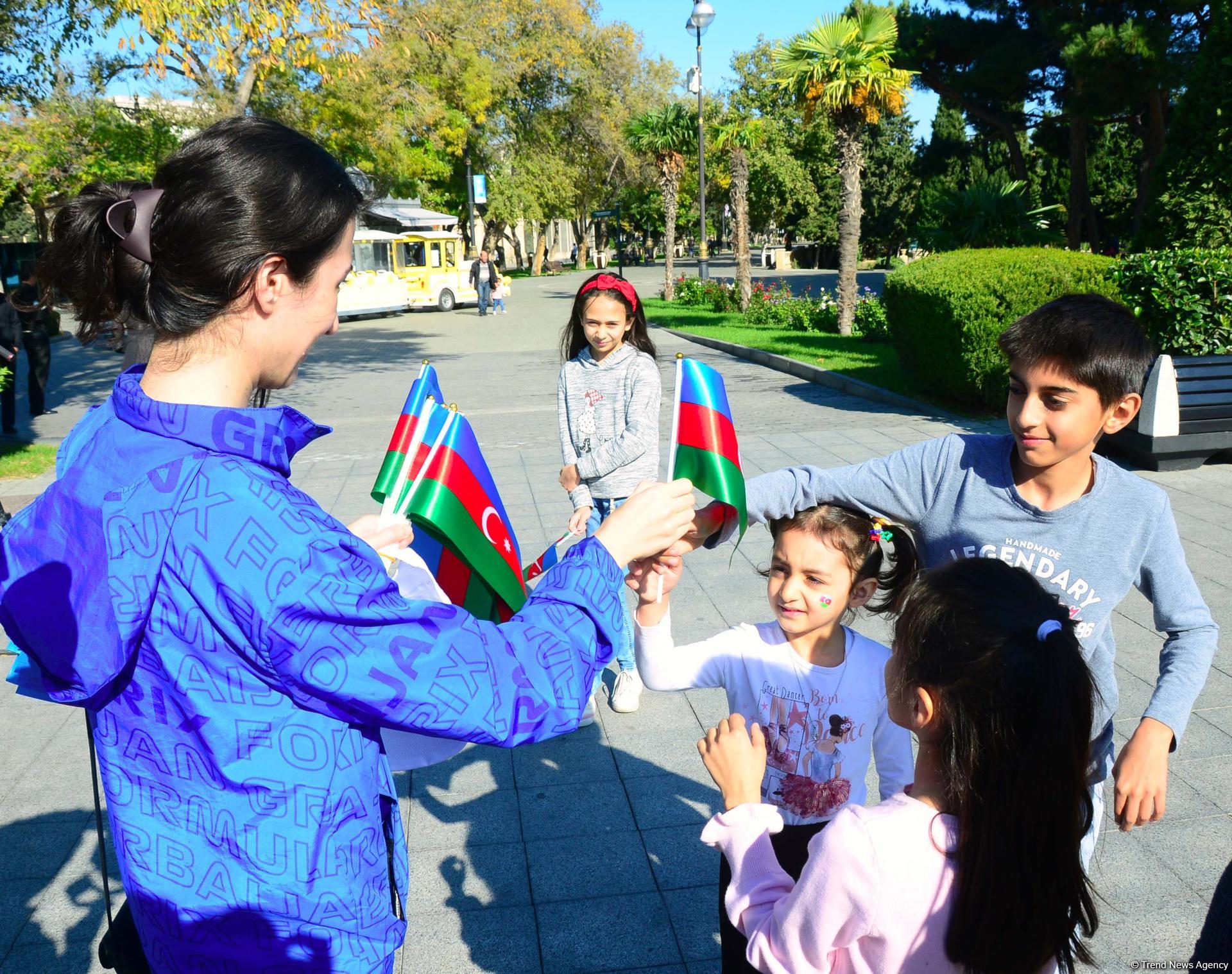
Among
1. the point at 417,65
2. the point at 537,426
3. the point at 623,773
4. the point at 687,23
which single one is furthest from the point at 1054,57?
the point at 623,773

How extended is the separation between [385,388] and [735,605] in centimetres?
1044

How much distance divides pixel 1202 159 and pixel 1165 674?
963cm

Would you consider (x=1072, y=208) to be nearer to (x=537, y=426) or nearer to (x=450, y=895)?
(x=537, y=426)

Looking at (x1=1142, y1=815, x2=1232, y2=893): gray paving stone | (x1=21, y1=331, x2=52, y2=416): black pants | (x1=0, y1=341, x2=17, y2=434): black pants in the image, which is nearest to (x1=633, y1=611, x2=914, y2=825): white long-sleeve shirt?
(x1=1142, y1=815, x2=1232, y2=893): gray paving stone

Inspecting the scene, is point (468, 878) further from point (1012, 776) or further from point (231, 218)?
point (231, 218)

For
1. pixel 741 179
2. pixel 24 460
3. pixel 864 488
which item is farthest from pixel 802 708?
pixel 741 179

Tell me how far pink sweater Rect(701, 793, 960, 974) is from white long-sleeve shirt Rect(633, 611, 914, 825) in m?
0.70

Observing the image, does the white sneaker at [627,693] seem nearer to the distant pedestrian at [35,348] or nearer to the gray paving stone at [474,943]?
the gray paving stone at [474,943]

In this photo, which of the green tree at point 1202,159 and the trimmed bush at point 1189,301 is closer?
the trimmed bush at point 1189,301

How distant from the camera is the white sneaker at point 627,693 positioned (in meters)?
4.39

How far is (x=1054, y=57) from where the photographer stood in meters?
22.5

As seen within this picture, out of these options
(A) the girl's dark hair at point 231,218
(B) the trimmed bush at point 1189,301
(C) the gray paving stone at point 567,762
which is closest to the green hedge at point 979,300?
(B) the trimmed bush at point 1189,301

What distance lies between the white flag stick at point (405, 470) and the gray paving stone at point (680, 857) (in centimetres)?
160

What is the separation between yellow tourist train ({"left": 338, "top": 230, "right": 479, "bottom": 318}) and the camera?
28828 mm
